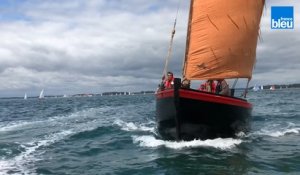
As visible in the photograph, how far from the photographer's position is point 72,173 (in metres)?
12.8

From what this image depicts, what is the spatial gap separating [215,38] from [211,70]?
1.34 m

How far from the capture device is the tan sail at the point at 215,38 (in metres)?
17.8

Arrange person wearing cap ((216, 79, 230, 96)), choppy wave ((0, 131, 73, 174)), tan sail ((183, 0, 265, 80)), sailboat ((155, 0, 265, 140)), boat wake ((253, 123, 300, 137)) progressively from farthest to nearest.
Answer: boat wake ((253, 123, 300, 137)) → person wearing cap ((216, 79, 230, 96)) → tan sail ((183, 0, 265, 80)) → sailboat ((155, 0, 265, 140)) → choppy wave ((0, 131, 73, 174))

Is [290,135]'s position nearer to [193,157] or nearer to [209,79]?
[209,79]

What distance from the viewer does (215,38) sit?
17.8 metres

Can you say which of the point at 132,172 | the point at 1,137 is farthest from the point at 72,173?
the point at 1,137

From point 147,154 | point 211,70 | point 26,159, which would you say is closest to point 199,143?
point 147,154

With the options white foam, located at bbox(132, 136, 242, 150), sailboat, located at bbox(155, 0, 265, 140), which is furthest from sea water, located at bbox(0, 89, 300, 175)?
sailboat, located at bbox(155, 0, 265, 140)

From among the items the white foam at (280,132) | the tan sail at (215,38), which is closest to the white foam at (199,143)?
the tan sail at (215,38)

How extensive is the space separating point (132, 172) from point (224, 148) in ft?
14.6

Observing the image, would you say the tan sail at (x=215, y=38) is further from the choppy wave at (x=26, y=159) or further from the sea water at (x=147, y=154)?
the choppy wave at (x=26, y=159)

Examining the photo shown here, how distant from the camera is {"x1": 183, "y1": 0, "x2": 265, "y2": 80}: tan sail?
17781 mm

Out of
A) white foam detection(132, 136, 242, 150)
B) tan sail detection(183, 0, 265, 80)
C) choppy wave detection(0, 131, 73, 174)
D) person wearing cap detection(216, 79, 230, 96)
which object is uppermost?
tan sail detection(183, 0, 265, 80)

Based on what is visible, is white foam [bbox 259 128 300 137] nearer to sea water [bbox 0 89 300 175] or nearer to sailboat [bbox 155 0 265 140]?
sea water [bbox 0 89 300 175]
